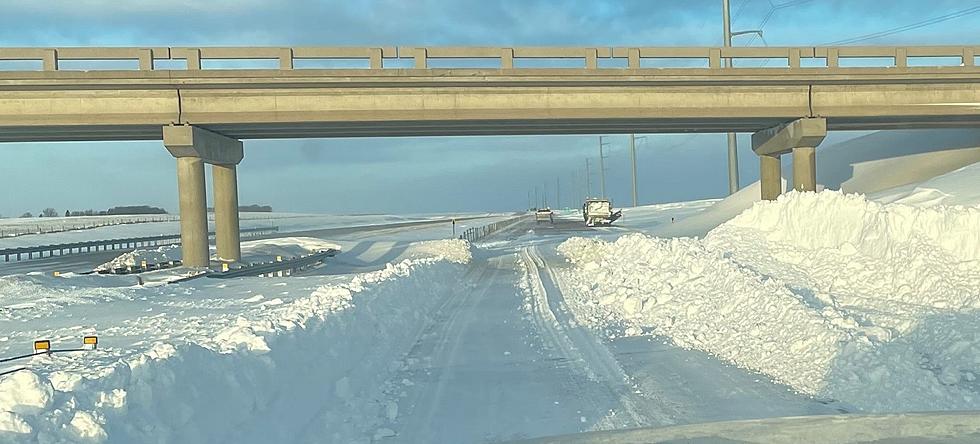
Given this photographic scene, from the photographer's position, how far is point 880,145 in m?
55.7

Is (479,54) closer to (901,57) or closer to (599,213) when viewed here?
(901,57)

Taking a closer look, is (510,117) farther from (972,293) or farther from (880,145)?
(880,145)

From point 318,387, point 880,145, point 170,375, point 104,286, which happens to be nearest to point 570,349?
point 318,387

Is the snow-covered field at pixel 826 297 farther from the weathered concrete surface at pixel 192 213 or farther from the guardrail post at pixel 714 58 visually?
the weathered concrete surface at pixel 192 213

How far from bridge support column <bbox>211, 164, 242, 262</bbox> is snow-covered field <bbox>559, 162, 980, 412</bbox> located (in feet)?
56.2

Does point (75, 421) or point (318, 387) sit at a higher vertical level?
point (75, 421)

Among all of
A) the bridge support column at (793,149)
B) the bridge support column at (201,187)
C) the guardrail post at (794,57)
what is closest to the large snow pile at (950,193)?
the bridge support column at (793,149)

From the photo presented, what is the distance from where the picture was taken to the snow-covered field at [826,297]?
848cm

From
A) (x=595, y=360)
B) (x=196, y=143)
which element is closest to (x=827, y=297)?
(x=595, y=360)

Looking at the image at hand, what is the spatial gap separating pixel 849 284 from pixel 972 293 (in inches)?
98.7

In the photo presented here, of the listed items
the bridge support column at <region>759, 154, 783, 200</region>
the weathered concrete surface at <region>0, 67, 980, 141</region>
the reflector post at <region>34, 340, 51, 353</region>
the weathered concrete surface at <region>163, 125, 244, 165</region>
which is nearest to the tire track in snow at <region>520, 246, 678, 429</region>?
the reflector post at <region>34, 340, 51, 353</region>

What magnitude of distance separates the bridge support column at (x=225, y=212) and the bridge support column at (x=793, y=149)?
996 inches

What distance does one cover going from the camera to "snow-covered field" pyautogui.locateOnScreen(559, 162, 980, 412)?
8477 mm

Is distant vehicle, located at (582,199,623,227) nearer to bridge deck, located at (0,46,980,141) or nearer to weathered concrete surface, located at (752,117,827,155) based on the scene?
weathered concrete surface, located at (752,117,827,155)
